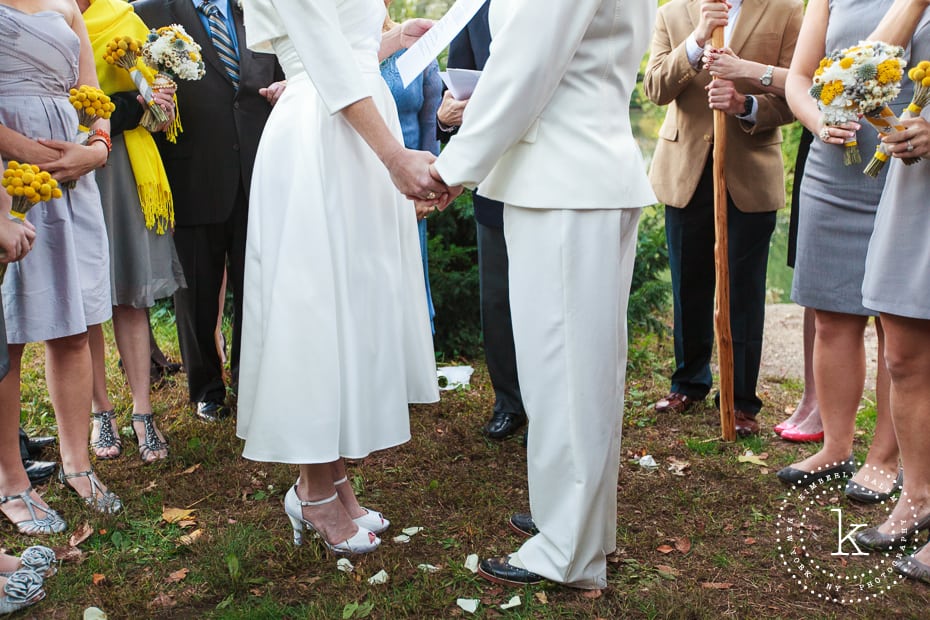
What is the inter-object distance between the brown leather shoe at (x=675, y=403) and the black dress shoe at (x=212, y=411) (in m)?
2.49

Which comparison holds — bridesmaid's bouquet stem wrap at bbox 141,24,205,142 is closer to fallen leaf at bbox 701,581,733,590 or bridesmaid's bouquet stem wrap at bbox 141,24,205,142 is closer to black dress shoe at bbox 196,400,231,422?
black dress shoe at bbox 196,400,231,422

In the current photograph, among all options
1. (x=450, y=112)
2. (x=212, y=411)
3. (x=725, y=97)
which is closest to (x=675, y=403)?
(x=725, y=97)

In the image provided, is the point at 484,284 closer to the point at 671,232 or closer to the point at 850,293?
the point at 671,232

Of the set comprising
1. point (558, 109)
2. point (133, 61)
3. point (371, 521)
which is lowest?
point (371, 521)

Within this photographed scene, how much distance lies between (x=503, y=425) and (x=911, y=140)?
2439 mm

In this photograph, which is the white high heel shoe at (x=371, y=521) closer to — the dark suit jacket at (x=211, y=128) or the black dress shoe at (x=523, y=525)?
the black dress shoe at (x=523, y=525)

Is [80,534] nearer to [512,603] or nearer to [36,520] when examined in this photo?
[36,520]

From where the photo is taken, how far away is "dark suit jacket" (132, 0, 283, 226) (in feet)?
15.0

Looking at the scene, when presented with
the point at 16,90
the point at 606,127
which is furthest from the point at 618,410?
the point at 16,90

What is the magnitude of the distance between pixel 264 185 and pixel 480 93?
0.83 metres

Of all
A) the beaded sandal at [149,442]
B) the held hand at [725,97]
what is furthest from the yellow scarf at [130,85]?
the held hand at [725,97]

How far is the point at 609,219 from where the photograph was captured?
2584 mm

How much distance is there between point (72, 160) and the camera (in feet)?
11.5

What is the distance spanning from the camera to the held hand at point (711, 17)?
422 cm
